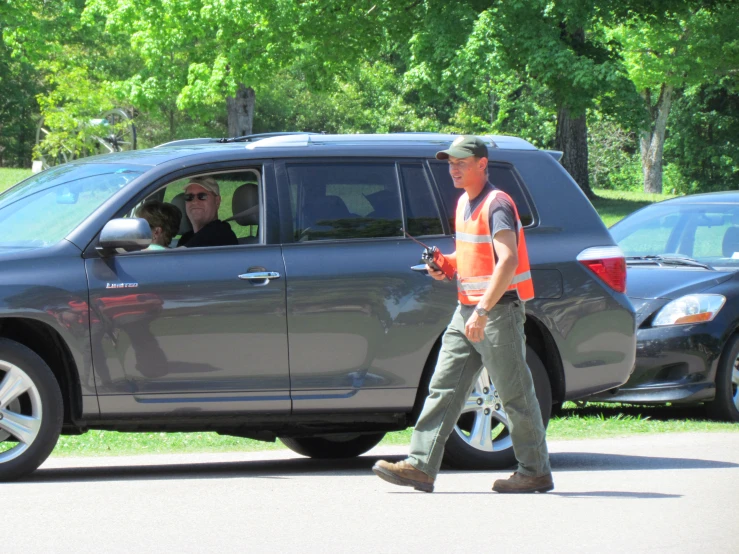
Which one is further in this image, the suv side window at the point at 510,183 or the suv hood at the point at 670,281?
the suv hood at the point at 670,281

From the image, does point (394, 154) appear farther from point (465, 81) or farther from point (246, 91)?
point (246, 91)

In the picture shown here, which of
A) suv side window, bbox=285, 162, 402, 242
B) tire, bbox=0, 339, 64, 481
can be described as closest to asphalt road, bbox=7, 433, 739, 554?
tire, bbox=0, 339, 64, 481

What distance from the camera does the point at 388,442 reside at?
945cm

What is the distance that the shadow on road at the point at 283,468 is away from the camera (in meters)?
7.26

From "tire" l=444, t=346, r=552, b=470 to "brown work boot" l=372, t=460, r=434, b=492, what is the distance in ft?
2.45

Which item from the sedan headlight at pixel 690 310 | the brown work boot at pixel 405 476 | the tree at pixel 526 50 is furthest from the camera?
the tree at pixel 526 50

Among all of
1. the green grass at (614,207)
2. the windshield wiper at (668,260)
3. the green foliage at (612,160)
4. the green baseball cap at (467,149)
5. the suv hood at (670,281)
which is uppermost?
the green baseball cap at (467,149)

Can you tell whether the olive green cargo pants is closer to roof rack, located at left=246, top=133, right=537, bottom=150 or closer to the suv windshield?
roof rack, located at left=246, top=133, right=537, bottom=150

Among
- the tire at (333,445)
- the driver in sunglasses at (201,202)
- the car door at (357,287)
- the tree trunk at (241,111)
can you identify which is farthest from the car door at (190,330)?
the tree trunk at (241,111)

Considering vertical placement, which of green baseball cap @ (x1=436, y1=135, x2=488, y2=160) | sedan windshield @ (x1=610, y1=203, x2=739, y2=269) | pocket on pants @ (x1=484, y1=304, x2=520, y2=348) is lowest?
sedan windshield @ (x1=610, y1=203, x2=739, y2=269)

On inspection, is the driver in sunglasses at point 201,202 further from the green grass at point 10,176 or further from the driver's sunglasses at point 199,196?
the green grass at point 10,176

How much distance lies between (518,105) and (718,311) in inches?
1691

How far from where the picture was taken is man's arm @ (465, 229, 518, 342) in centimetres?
620

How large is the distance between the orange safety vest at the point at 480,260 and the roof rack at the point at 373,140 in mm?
1211
